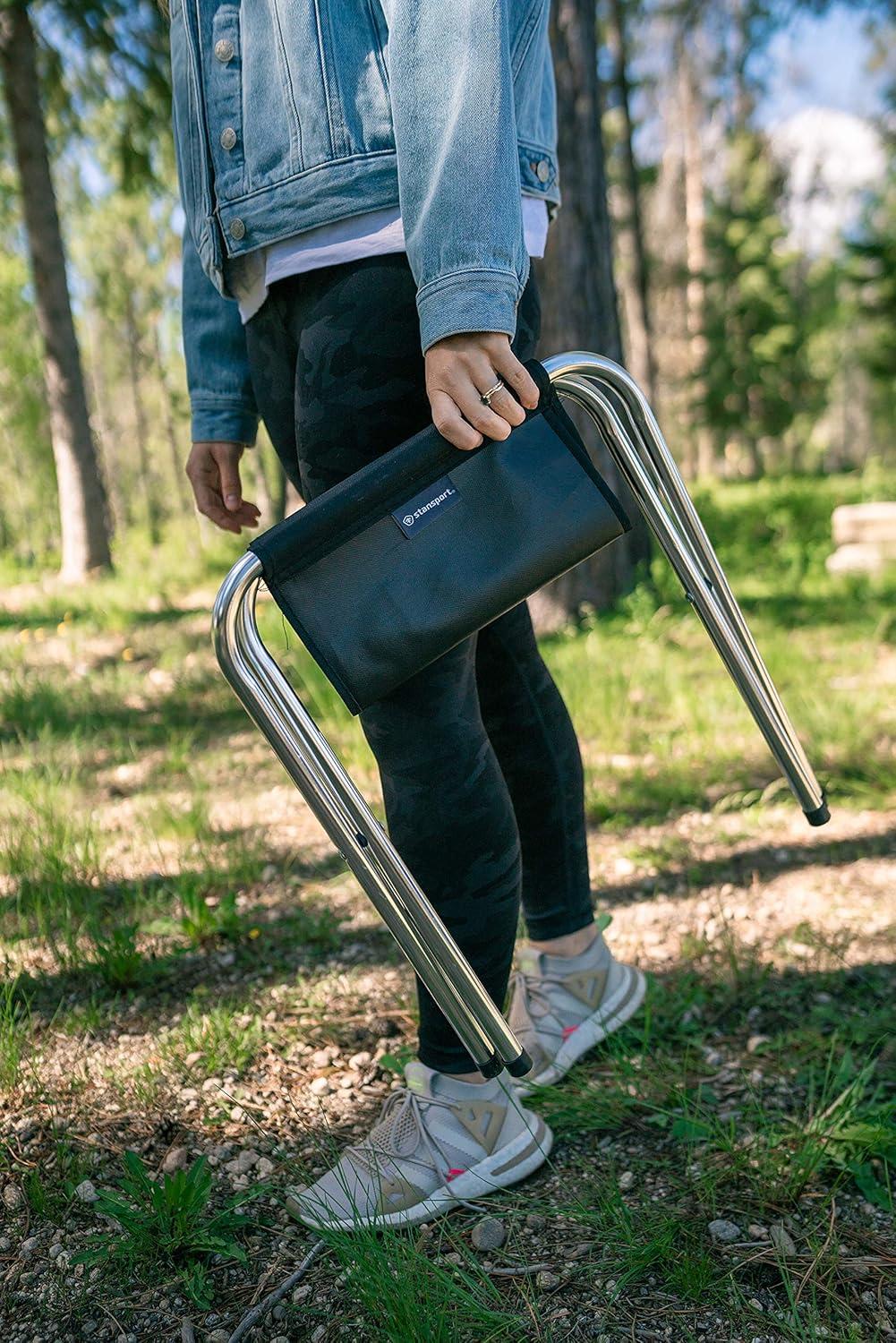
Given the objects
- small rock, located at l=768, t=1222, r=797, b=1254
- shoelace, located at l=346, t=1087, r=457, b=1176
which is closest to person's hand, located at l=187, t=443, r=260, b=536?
shoelace, located at l=346, t=1087, r=457, b=1176

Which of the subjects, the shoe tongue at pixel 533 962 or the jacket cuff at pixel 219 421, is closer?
the jacket cuff at pixel 219 421

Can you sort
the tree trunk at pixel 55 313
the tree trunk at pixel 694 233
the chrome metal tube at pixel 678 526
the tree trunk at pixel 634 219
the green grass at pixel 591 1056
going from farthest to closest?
the tree trunk at pixel 694 233 → the tree trunk at pixel 634 219 → the tree trunk at pixel 55 313 → the chrome metal tube at pixel 678 526 → the green grass at pixel 591 1056

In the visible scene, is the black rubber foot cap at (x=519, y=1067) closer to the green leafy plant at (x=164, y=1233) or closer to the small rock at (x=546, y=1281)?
the small rock at (x=546, y=1281)

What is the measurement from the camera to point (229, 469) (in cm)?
170

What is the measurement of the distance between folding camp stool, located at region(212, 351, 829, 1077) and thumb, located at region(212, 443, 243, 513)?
0.54m

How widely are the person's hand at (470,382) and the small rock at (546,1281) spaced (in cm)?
101

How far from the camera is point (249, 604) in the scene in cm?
120

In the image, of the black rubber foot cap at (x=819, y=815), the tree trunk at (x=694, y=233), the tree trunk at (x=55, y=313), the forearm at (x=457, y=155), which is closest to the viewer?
the forearm at (x=457, y=155)

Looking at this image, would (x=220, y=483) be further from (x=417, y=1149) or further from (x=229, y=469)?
(x=417, y=1149)

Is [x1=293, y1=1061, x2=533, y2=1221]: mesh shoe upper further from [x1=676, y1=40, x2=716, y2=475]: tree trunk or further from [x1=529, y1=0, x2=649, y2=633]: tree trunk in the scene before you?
[x1=676, y1=40, x2=716, y2=475]: tree trunk

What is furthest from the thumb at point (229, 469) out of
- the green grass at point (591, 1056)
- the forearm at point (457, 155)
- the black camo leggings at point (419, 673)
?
the forearm at point (457, 155)

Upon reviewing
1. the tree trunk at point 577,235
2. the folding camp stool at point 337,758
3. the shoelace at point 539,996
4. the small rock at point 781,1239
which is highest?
the tree trunk at point 577,235

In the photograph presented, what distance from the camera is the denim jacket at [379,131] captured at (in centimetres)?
115

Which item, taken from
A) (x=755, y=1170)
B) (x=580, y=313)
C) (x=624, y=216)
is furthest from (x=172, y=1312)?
(x=624, y=216)
